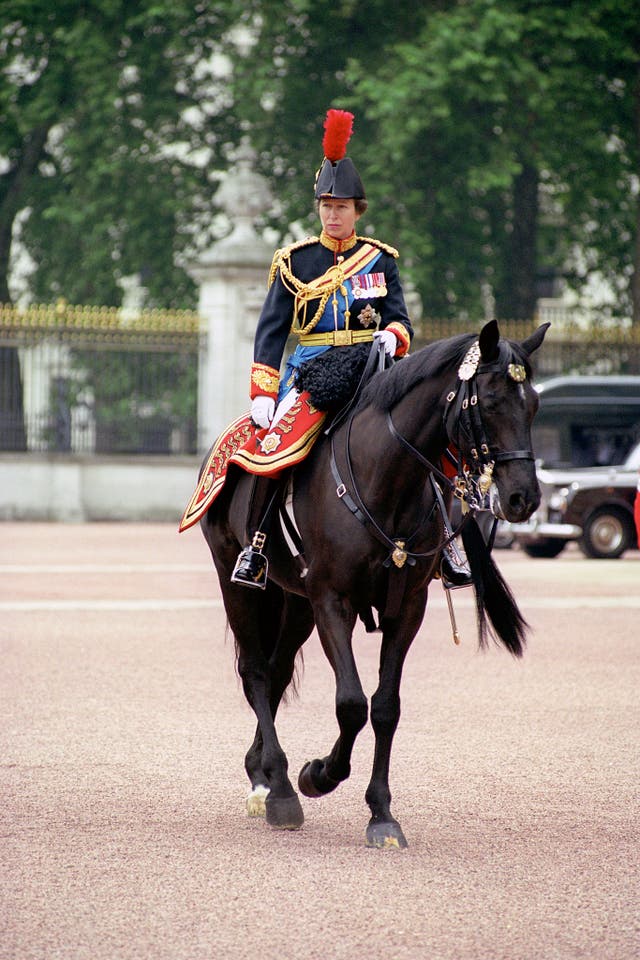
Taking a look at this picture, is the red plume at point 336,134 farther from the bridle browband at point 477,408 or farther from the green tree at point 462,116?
the green tree at point 462,116

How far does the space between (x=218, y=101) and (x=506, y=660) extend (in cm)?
2172

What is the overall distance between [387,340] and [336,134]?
2.79 feet

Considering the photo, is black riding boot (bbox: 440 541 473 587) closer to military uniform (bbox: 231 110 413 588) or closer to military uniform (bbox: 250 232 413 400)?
military uniform (bbox: 231 110 413 588)

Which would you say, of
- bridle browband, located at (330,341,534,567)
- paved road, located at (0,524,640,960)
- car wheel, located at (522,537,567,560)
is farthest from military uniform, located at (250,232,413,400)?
car wheel, located at (522,537,567,560)

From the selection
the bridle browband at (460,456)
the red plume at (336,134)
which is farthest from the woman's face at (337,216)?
the bridle browband at (460,456)

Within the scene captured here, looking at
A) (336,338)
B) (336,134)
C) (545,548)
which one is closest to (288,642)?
(336,338)

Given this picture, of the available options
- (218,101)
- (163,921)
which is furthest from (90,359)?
(163,921)

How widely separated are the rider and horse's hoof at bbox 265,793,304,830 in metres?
0.81

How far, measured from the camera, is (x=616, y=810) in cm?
589

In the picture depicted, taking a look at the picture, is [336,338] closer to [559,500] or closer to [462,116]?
[559,500]

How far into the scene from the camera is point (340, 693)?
17.9ft

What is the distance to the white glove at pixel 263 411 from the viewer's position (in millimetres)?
6066

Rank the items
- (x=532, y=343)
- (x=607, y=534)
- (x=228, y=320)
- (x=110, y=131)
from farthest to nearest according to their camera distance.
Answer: (x=110, y=131), (x=228, y=320), (x=607, y=534), (x=532, y=343)

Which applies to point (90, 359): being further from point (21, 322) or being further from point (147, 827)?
point (147, 827)
